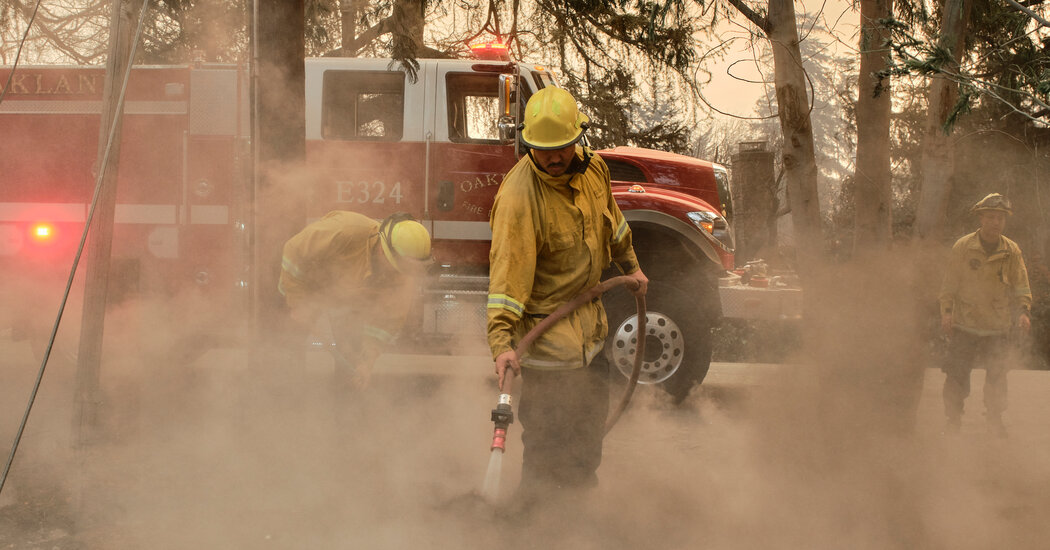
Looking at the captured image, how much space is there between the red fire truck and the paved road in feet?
2.01

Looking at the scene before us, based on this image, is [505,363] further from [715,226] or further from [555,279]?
[715,226]

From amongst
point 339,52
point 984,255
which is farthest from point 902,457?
point 339,52

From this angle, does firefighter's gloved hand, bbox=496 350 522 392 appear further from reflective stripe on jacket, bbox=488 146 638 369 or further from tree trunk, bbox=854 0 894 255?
tree trunk, bbox=854 0 894 255

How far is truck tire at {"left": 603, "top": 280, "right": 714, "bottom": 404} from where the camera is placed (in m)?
6.11

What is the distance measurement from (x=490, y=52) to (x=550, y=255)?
3492mm

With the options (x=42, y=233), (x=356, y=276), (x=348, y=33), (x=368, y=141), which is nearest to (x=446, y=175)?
(x=368, y=141)

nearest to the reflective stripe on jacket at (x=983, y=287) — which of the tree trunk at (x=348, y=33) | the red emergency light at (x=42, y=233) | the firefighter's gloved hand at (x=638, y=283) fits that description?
the firefighter's gloved hand at (x=638, y=283)

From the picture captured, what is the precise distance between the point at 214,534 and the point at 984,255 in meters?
4.81

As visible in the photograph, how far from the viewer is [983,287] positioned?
224 inches

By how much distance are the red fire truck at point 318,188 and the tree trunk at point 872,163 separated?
96 centimetres

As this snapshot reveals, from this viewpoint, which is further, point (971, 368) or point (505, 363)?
point (971, 368)

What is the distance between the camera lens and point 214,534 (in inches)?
143

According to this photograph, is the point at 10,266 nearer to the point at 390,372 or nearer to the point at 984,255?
the point at 390,372

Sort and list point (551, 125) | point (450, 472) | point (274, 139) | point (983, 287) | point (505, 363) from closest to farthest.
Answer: point (505, 363) → point (551, 125) → point (450, 472) → point (274, 139) → point (983, 287)
